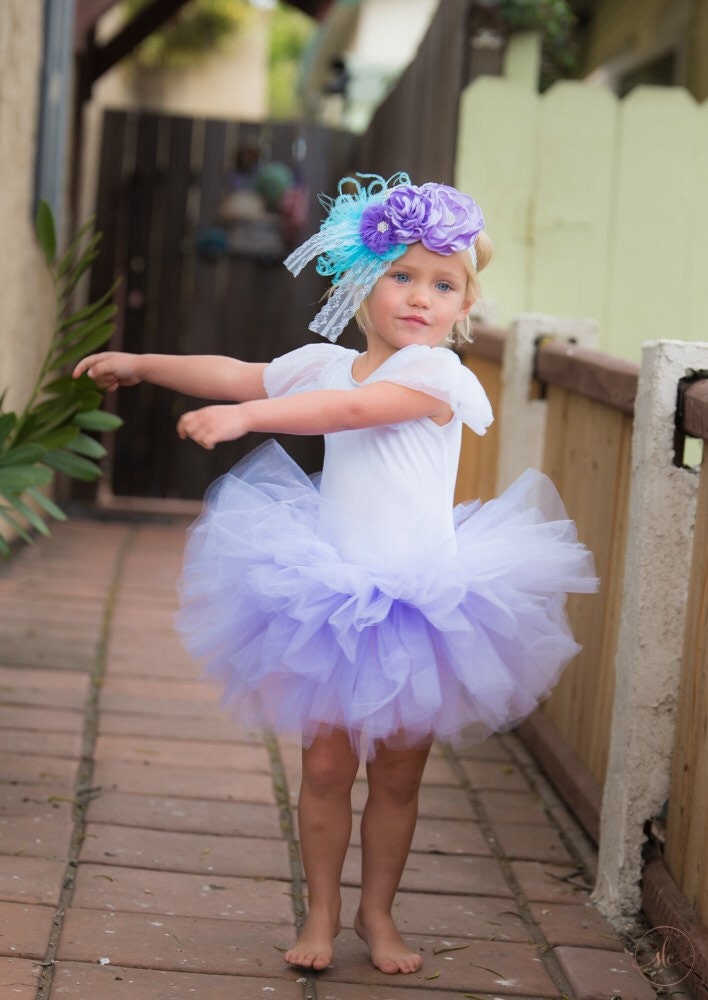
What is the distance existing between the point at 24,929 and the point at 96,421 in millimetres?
1256

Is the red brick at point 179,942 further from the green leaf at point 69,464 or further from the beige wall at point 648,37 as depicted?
the beige wall at point 648,37

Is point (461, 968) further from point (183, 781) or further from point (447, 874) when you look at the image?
point (183, 781)

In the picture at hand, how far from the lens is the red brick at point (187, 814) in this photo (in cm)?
314

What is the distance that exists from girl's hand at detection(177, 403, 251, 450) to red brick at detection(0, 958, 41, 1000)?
96 cm

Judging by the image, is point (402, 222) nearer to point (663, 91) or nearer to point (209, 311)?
point (663, 91)

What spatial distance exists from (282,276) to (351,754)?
587 centimetres

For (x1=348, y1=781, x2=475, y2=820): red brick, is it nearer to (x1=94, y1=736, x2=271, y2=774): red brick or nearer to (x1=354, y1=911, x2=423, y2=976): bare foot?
(x1=94, y1=736, x2=271, y2=774): red brick

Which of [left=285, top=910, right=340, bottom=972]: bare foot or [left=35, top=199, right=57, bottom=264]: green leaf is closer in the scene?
[left=285, top=910, right=340, bottom=972]: bare foot

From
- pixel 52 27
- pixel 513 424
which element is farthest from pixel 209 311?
pixel 513 424

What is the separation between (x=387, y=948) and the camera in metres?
2.50

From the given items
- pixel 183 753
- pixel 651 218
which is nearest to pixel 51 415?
pixel 183 753

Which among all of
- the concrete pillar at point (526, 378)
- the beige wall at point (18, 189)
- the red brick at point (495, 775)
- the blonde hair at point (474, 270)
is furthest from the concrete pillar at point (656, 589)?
the beige wall at point (18, 189)

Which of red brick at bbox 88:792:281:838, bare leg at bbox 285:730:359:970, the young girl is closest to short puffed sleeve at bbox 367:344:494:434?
the young girl

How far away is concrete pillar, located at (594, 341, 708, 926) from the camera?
8.98ft
